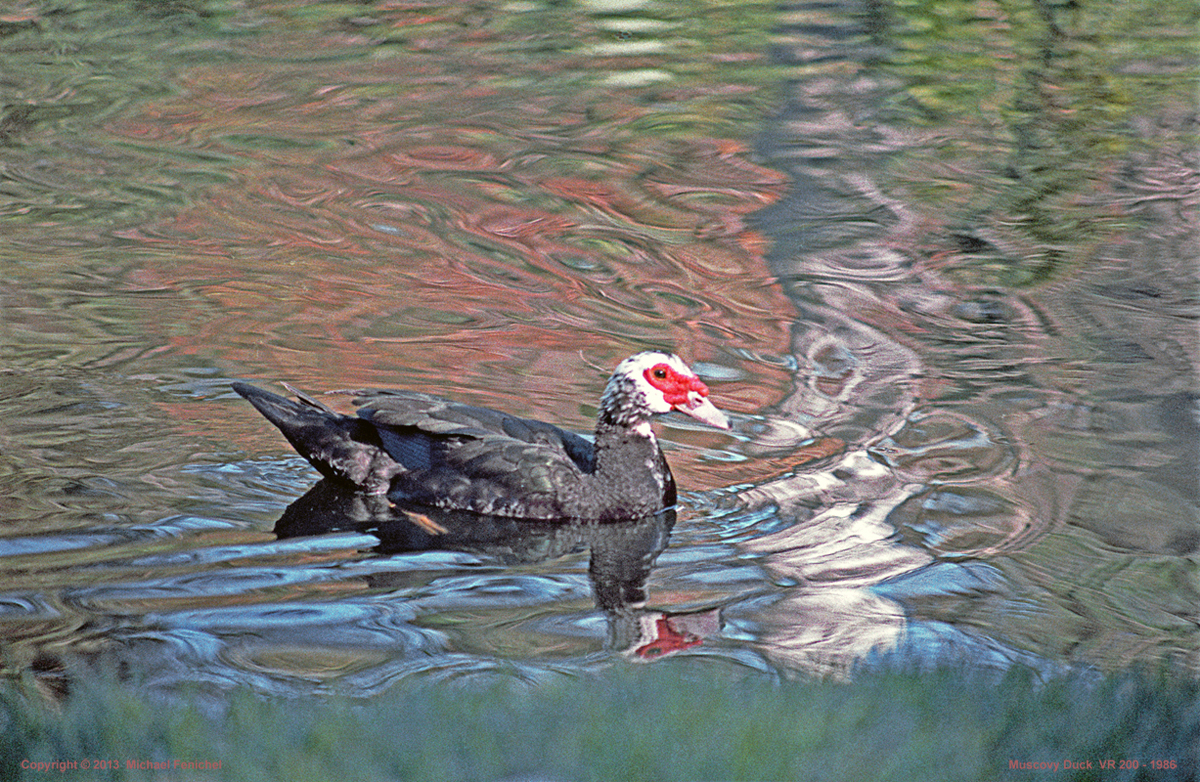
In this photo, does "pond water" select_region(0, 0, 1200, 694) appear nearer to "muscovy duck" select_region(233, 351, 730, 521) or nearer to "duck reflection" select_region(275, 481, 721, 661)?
"duck reflection" select_region(275, 481, 721, 661)

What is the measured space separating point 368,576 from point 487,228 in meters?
5.36

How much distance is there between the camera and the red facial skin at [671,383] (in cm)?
717

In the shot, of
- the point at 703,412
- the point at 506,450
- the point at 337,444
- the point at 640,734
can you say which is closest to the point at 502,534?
the point at 506,450

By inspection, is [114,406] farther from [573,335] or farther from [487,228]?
[487,228]

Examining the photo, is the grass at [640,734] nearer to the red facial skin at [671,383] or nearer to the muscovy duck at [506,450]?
the muscovy duck at [506,450]

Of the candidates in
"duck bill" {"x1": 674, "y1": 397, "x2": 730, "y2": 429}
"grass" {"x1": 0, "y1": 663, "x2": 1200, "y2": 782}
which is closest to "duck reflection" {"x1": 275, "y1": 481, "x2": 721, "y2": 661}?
"duck bill" {"x1": 674, "y1": 397, "x2": 730, "y2": 429}

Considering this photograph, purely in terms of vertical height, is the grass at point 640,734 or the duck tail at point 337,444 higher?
the grass at point 640,734

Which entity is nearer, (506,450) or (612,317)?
(506,450)

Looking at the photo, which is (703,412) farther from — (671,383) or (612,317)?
(612,317)

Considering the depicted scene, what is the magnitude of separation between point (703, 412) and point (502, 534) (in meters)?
1.22

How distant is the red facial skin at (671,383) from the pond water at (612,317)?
1.75 ft

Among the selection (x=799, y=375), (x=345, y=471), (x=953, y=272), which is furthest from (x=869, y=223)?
(x=345, y=471)

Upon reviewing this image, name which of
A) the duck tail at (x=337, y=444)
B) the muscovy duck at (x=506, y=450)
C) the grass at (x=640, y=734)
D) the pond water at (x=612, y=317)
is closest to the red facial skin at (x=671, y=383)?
the muscovy duck at (x=506, y=450)

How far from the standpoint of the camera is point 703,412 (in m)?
7.23
